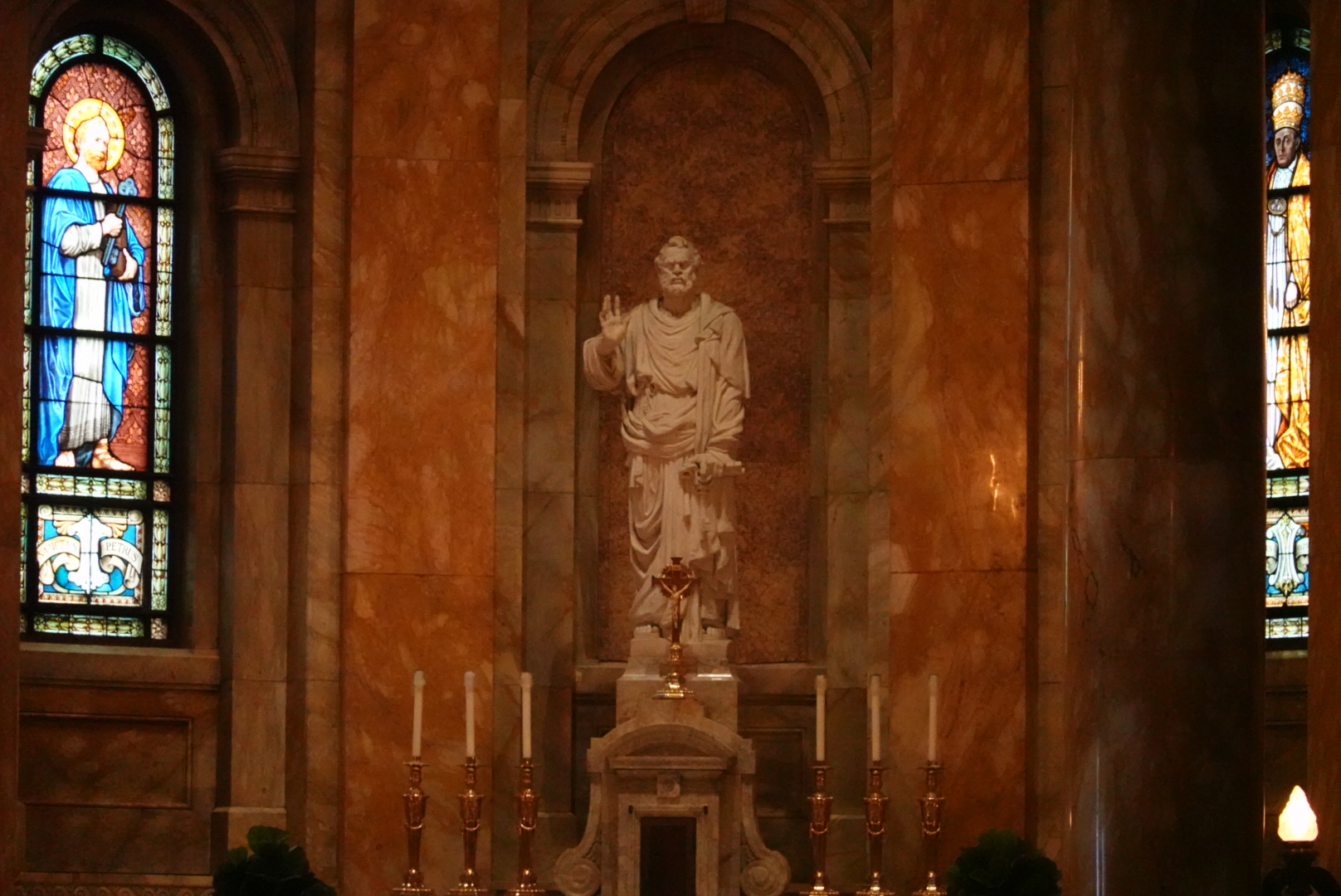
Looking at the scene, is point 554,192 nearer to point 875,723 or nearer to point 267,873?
point 875,723

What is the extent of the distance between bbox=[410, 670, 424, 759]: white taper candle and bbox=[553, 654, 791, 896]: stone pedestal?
0.93 meters

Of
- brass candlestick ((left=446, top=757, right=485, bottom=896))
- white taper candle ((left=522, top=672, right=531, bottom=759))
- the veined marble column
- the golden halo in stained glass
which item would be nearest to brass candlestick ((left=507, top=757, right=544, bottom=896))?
white taper candle ((left=522, top=672, right=531, bottom=759))

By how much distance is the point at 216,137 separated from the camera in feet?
51.8

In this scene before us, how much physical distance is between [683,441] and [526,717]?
182cm

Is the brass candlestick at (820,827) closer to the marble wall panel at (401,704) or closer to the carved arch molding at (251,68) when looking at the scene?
the marble wall panel at (401,704)

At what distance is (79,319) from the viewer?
15.8 m

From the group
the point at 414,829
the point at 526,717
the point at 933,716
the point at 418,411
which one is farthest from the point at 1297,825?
the point at 418,411

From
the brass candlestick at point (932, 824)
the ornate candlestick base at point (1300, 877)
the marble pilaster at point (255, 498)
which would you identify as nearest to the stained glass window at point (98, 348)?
the marble pilaster at point (255, 498)

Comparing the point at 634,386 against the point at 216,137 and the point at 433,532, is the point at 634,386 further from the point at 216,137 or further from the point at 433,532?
the point at 216,137

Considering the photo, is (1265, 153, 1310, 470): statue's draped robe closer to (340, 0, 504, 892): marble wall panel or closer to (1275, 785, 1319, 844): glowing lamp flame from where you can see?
(340, 0, 504, 892): marble wall panel

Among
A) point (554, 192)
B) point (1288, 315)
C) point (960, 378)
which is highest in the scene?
point (554, 192)

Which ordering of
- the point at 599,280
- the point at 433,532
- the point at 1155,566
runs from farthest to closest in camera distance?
1. the point at 599,280
2. the point at 433,532
3. the point at 1155,566

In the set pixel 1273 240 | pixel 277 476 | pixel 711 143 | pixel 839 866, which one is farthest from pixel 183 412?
pixel 1273 240

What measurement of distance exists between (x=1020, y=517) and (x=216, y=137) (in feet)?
17.6
